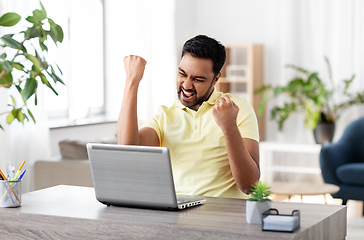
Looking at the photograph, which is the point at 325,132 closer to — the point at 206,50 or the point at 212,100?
the point at 212,100

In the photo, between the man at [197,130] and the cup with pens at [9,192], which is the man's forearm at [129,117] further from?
the cup with pens at [9,192]

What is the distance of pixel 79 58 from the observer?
183 inches

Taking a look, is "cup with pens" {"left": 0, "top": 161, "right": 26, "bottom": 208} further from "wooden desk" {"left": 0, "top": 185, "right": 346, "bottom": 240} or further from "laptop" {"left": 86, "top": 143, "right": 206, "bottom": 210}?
"laptop" {"left": 86, "top": 143, "right": 206, "bottom": 210}

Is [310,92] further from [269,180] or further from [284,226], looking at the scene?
[284,226]

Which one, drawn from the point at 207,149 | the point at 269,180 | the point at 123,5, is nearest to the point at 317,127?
the point at 269,180

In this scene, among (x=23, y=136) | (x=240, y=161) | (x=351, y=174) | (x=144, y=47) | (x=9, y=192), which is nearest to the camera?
(x=9, y=192)

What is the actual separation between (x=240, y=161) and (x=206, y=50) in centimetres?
45

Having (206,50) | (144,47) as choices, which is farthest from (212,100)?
(144,47)

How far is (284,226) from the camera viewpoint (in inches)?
51.4

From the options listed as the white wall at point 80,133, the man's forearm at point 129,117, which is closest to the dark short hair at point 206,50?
the man's forearm at point 129,117

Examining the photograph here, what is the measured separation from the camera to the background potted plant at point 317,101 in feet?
16.8

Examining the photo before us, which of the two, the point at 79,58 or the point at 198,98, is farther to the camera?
the point at 79,58

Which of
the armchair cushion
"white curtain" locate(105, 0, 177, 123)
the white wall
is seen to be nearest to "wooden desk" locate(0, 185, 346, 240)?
the white wall

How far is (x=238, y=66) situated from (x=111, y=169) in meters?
4.47
